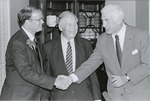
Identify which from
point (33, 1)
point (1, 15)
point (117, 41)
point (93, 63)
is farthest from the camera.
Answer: point (33, 1)

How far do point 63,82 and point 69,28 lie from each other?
0.58 m

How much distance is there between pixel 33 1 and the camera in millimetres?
4504

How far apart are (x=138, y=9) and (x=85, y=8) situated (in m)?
1.21

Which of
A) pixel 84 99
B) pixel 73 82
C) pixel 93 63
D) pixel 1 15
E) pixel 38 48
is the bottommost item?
pixel 84 99

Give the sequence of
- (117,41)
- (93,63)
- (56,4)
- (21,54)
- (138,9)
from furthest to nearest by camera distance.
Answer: (138,9)
(56,4)
(93,63)
(117,41)
(21,54)

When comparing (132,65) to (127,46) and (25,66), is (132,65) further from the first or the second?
(25,66)

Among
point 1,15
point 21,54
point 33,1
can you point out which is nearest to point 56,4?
point 33,1

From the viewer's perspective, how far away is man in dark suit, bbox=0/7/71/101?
96.0 inches

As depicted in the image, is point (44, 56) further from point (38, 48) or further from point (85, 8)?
point (85, 8)

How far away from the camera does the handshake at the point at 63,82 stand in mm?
2662

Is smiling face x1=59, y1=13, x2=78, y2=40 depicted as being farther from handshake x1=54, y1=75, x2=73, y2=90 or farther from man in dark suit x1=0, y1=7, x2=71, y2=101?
handshake x1=54, y1=75, x2=73, y2=90

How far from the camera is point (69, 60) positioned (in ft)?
9.14

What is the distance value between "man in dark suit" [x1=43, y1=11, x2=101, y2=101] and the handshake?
61 mm

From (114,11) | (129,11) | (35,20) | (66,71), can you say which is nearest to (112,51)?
(114,11)
